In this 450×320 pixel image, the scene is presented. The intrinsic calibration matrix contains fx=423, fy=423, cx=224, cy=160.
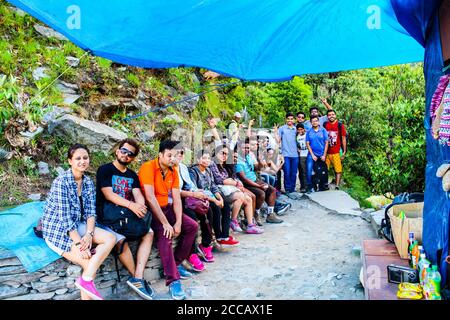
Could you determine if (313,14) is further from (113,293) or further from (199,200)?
(113,293)

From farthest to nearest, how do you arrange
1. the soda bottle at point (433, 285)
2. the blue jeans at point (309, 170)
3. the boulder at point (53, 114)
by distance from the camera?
1. the blue jeans at point (309, 170)
2. the boulder at point (53, 114)
3. the soda bottle at point (433, 285)

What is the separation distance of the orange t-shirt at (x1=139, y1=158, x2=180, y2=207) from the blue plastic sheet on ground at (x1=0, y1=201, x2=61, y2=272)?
1168 millimetres

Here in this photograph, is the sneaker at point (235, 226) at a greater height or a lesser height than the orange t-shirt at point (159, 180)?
lesser

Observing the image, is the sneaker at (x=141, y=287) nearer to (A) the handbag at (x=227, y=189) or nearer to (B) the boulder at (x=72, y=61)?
(A) the handbag at (x=227, y=189)

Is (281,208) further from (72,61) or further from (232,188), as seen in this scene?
(72,61)

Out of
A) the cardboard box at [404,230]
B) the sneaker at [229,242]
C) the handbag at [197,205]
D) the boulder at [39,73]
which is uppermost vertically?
the boulder at [39,73]

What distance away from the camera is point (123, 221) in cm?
418

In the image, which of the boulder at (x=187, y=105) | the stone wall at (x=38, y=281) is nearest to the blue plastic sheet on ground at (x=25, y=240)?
the stone wall at (x=38, y=281)

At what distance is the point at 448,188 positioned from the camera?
2967mm

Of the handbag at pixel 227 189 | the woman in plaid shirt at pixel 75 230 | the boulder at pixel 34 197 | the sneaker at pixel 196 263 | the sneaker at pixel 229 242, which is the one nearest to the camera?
the woman in plaid shirt at pixel 75 230

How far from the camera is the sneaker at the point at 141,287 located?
4.17 m

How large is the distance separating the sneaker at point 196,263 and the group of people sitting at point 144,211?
13mm

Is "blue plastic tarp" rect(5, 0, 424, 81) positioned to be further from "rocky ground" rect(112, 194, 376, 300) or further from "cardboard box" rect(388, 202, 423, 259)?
"rocky ground" rect(112, 194, 376, 300)

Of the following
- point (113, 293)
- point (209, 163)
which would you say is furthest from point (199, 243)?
point (113, 293)
